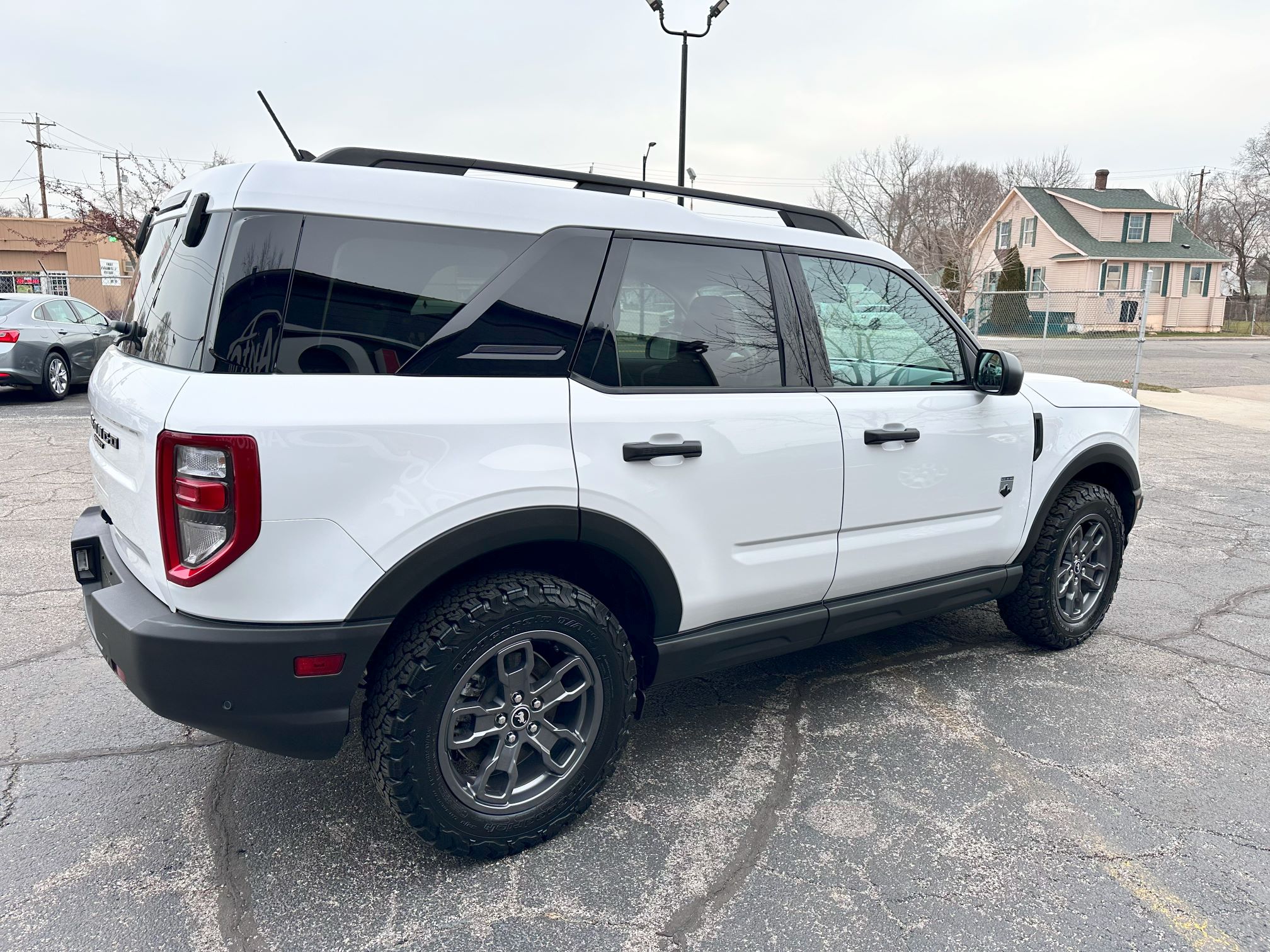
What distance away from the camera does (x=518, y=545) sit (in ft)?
8.30

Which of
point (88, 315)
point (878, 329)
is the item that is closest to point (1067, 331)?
point (88, 315)

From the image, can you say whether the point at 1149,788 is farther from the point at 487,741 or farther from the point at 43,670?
the point at 43,670

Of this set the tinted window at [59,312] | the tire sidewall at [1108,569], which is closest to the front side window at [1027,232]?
the tinted window at [59,312]

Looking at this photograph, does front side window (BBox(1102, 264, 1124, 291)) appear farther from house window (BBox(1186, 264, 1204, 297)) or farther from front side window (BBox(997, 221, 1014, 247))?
front side window (BBox(997, 221, 1014, 247))

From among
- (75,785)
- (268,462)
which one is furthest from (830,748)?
(75,785)

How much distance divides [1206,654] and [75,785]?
485 cm

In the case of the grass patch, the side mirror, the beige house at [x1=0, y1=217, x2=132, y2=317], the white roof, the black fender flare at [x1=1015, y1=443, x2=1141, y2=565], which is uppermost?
the beige house at [x1=0, y1=217, x2=132, y2=317]

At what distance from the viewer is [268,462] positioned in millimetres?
2105

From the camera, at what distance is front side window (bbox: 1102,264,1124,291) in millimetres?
46062

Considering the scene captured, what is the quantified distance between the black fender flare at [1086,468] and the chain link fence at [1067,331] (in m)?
12.4

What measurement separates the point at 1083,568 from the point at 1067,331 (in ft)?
104

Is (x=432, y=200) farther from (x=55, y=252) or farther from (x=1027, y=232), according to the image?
(x=1027, y=232)

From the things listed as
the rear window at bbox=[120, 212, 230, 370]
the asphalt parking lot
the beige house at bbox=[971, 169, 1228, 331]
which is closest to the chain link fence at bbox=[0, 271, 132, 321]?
the rear window at bbox=[120, 212, 230, 370]

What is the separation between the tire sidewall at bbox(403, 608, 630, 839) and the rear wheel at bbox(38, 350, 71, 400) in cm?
1253
